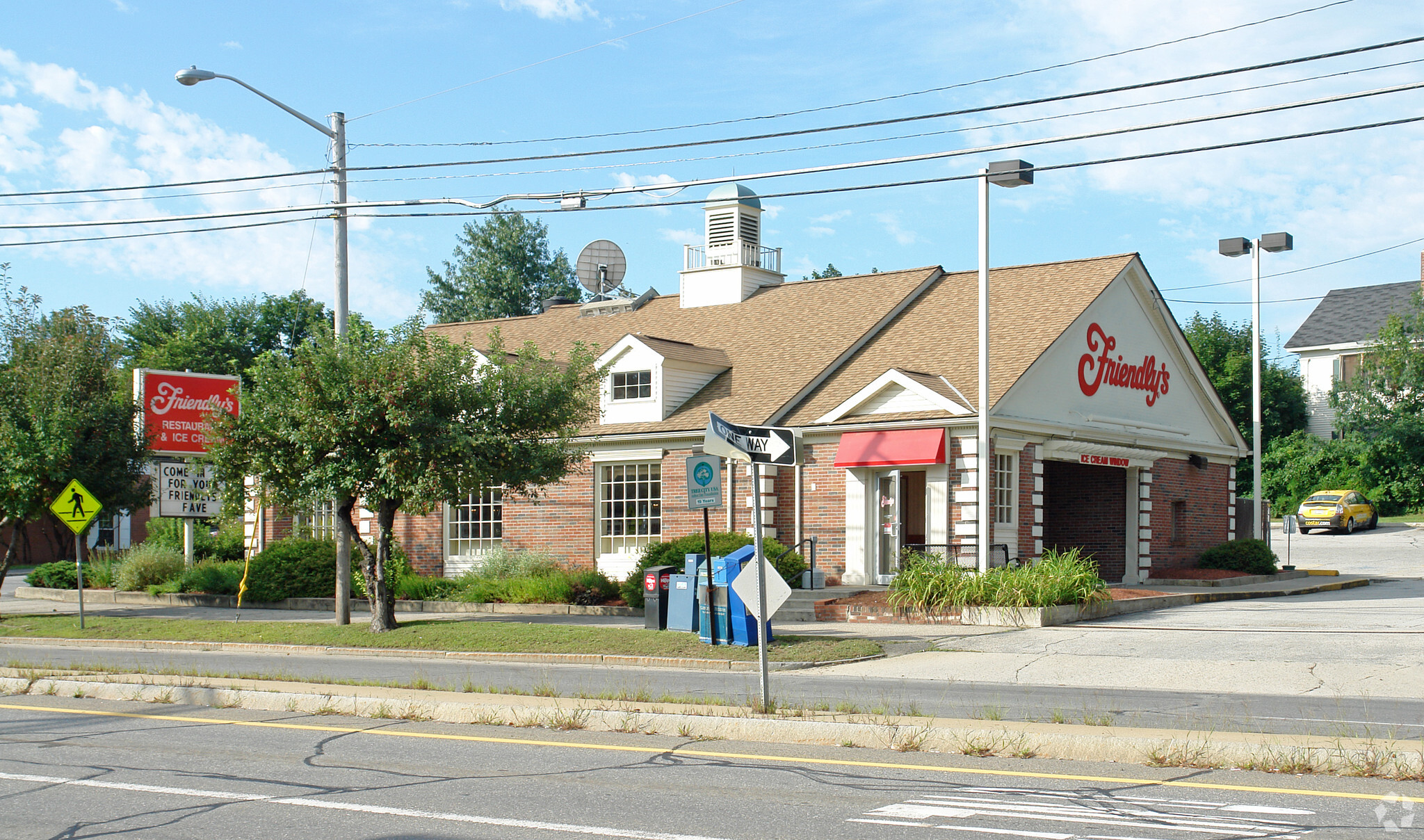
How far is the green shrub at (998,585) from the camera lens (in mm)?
19984

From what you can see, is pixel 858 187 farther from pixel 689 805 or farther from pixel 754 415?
pixel 689 805

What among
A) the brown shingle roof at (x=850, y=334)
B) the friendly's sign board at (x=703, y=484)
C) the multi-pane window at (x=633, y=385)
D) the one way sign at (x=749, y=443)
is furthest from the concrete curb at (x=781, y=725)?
the multi-pane window at (x=633, y=385)

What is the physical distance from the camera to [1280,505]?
168 ft

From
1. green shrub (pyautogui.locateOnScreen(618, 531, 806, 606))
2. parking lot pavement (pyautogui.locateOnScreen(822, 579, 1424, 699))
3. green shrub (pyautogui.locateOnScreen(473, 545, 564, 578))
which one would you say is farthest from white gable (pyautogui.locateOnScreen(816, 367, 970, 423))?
green shrub (pyautogui.locateOnScreen(473, 545, 564, 578))

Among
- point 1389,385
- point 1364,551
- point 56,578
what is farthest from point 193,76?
point 1389,385

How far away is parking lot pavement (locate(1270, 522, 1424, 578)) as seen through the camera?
3412 cm

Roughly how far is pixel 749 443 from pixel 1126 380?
63.0 feet

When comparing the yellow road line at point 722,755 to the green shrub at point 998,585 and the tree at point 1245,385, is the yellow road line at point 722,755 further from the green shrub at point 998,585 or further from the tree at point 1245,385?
the tree at point 1245,385

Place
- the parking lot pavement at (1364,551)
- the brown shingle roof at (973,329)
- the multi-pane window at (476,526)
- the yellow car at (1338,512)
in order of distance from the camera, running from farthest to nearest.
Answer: the yellow car at (1338,512)
the parking lot pavement at (1364,551)
the multi-pane window at (476,526)
the brown shingle roof at (973,329)

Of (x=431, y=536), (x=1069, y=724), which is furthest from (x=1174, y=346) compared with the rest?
(x=1069, y=724)

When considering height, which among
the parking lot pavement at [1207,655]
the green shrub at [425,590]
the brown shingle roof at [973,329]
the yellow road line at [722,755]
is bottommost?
the green shrub at [425,590]

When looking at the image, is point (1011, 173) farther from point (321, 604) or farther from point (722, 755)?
point (321, 604)

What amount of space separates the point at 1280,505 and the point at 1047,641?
38.3 meters

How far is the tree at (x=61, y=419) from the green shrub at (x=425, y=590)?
18.3 feet
